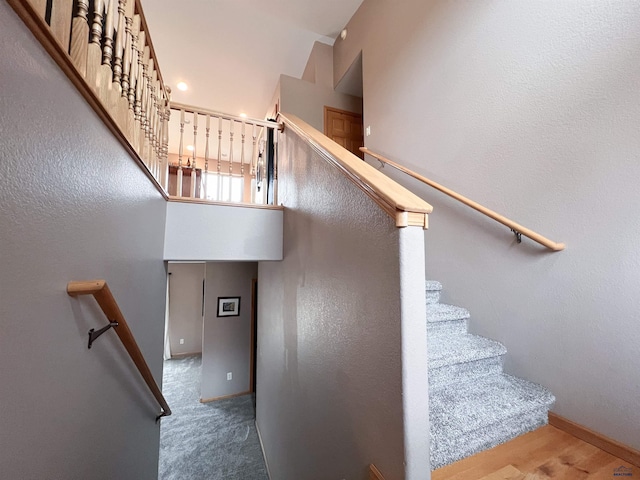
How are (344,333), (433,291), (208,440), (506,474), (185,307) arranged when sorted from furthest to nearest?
(185,307) → (208,440) → (433,291) → (344,333) → (506,474)

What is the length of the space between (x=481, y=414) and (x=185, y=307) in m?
6.90

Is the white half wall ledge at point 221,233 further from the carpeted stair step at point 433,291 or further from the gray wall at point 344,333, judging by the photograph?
the carpeted stair step at point 433,291

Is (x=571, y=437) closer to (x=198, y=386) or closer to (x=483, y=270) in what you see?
(x=483, y=270)

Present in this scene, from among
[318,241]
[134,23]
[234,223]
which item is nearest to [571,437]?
[318,241]

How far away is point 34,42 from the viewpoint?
65 cm

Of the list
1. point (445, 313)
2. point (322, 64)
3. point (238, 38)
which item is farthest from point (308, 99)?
point (445, 313)

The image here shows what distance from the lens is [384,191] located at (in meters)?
0.92

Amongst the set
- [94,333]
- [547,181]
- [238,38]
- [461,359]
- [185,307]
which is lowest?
[185,307]

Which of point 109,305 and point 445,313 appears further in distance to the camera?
point 445,313

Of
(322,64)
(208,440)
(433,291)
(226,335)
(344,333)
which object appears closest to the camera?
(344,333)

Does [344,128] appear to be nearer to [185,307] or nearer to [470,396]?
[470,396]

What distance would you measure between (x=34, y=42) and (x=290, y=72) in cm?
470

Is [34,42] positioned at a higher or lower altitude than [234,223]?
higher

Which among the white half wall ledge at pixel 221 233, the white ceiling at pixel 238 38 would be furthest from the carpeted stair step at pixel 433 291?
the white ceiling at pixel 238 38
